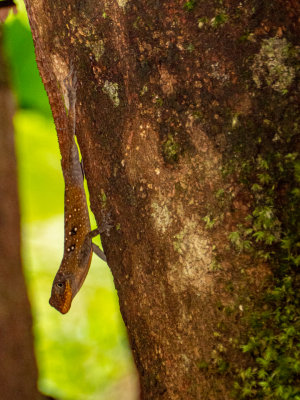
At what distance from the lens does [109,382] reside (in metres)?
7.18

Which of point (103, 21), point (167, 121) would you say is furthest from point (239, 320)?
point (103, 21)

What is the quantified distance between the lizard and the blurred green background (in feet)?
5.59

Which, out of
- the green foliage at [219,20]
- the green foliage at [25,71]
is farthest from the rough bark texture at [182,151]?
the green foliage at [25,71]

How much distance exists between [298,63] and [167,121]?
605 millimetres

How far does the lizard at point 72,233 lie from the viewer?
3.71 metres

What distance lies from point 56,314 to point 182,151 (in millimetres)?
6359

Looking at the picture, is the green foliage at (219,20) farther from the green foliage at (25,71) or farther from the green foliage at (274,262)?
the green foliage at (25,71)

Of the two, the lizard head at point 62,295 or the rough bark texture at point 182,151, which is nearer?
the rough bark texture at point 182,151

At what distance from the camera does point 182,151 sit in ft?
6.52

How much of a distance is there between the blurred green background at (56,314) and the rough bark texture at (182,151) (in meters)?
3.15

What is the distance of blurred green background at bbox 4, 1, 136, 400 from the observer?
633 cm

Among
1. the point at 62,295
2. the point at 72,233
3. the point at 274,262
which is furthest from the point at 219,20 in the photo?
the point at 62,295

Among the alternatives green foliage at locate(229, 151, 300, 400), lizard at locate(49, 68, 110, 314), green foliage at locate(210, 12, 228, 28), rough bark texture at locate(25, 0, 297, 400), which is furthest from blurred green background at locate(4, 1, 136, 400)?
green foliage at locate(229, 151, 300, 400)

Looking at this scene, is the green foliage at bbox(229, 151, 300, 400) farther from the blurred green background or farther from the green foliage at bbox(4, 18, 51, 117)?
the blurred green background
